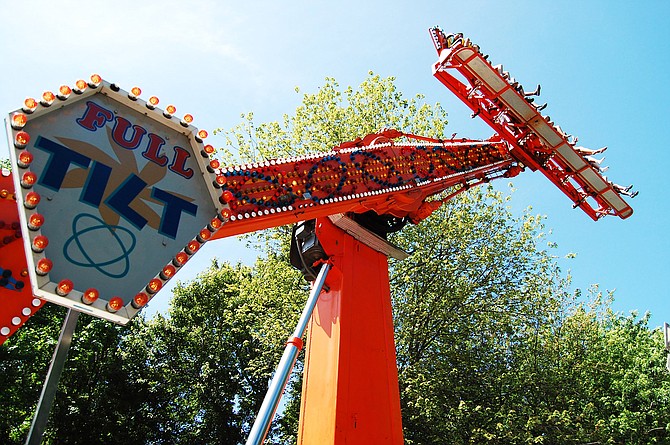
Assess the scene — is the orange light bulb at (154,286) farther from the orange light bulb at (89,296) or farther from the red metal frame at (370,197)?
the red metal frame at (370,197)

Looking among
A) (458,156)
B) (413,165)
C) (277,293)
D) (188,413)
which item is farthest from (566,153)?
(188,413)

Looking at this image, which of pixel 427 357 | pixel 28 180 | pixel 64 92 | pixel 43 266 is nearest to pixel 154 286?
pixel 43 266

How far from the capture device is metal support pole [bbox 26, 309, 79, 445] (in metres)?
3.62

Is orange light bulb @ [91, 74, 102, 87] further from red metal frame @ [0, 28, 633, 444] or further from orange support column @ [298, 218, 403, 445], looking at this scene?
orange support column @ [298, 218, 403, 445]

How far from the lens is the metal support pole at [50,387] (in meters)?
3.62

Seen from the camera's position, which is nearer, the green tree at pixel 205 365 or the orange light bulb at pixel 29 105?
the orange light bulb at pixel 29 105

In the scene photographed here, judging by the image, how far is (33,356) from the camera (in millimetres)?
16656

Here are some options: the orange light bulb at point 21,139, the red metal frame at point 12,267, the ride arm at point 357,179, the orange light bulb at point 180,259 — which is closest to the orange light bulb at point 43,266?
the red metal frame at point 12,267

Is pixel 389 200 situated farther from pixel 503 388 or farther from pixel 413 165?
pixel 503 388

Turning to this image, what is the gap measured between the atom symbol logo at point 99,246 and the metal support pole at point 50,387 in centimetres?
36

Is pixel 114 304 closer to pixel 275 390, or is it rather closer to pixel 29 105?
pixel 29 105

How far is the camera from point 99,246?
13.3ft

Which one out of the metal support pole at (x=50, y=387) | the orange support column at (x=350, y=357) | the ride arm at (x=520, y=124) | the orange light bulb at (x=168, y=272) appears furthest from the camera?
the ride arm at (x=520, y=124)

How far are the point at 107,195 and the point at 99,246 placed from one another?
0.41 m
